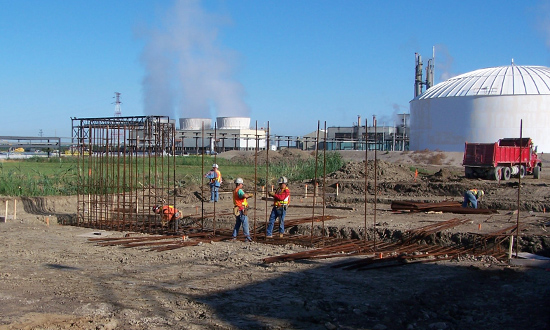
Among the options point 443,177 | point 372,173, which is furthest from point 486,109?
point 372,173

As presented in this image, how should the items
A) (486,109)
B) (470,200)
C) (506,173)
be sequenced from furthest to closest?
(486,109) < (506,173) < (470,200)

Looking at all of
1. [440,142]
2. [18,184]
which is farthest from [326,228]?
[440,142]

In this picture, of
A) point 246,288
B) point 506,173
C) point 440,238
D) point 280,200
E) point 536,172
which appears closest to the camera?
point 246,288

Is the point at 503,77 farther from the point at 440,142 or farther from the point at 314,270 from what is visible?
the point at 314,270

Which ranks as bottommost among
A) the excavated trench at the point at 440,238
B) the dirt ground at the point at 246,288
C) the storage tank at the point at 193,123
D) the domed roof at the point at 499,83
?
the excavated trench at the point at 440,238

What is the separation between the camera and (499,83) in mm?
45750

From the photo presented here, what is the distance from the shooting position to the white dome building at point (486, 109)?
1716 inches

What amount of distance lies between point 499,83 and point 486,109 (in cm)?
319

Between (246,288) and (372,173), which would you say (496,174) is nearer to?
(372,173)

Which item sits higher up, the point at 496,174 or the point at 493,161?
the point at 493,161

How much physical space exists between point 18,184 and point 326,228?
11.3m

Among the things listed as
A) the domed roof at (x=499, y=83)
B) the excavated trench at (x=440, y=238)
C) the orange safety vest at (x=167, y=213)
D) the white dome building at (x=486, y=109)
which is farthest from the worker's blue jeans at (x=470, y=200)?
the domed roof at (x=499, y=83)

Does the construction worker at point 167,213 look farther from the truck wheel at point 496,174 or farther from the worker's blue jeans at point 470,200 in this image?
the truck wheel at point 496,174

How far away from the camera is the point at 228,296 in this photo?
7023mm
